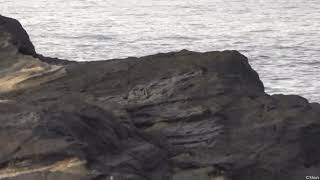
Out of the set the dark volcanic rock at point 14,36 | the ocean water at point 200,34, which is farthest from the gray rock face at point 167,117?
the ocean water at point 200,34

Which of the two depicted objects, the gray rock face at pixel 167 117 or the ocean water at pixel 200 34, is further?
the ocean water at pixel 200 34

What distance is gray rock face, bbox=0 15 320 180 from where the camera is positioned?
41.3 feet

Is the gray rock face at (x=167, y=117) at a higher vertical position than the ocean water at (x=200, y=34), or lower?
higher

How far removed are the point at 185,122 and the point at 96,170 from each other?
3.14 metres

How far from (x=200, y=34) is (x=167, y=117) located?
47.5 meters

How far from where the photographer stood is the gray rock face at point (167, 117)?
12.6m

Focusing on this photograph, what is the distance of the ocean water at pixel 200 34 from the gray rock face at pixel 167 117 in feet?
53.8

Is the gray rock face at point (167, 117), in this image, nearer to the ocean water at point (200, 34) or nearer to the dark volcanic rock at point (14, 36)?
the dark volcanic rock at point (14, 36)

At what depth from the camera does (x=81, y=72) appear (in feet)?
52.2

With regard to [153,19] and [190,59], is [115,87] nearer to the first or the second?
[190,59]

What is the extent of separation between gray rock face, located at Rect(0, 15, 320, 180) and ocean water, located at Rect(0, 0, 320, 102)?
16.4 meters

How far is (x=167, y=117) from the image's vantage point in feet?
48.8

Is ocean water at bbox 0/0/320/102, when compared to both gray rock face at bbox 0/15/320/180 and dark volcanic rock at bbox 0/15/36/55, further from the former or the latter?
gray rock face at bbox 0/15/320/180

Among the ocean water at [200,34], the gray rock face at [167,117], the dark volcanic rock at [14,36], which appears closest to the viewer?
the gray rock face at [167,117]
